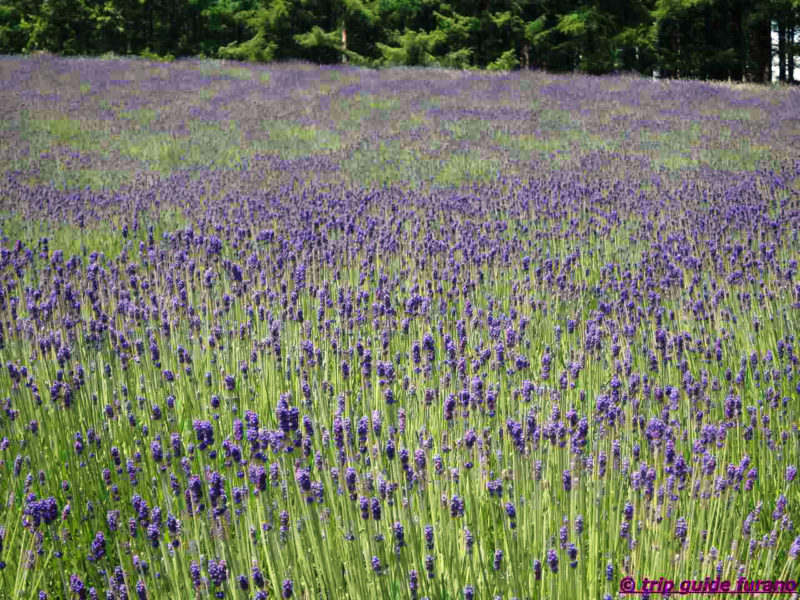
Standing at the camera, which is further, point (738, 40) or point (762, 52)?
point (738, 40)

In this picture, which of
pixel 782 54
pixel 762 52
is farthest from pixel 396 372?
pixel 782 54

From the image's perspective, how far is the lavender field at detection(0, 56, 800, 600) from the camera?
5.17 feet

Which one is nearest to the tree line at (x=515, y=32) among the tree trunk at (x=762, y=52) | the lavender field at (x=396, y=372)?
the tree trunk at (x=762, y=52)

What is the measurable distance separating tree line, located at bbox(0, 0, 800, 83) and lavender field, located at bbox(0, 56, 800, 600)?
16.5 metres

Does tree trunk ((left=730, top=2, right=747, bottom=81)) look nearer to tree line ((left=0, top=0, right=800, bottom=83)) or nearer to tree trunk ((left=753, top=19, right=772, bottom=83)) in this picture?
tree line ((left=0, top=0, right=800, bottom=83))

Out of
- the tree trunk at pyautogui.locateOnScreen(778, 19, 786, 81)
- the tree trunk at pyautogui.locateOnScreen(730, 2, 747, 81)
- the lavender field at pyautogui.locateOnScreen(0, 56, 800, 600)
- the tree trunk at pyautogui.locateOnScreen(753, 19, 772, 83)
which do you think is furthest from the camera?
the tree trunk at pyautogui.locateOnScreen(778, 19, 786, 81)

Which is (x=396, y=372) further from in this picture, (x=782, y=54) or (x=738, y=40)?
(x=782, y=54)

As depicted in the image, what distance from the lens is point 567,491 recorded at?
1.75 meters

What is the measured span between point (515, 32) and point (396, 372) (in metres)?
24.6

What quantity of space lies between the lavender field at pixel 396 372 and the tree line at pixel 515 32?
16.5 m

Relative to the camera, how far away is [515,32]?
24.9 meters

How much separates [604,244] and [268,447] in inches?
142

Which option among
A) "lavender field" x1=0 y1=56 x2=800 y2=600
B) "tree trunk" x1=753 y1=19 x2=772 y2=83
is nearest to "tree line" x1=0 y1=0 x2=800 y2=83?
"tree trunk" x1=753 y1=19 x2=772 y2=83

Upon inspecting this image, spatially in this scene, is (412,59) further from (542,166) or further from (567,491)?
(567,491)
